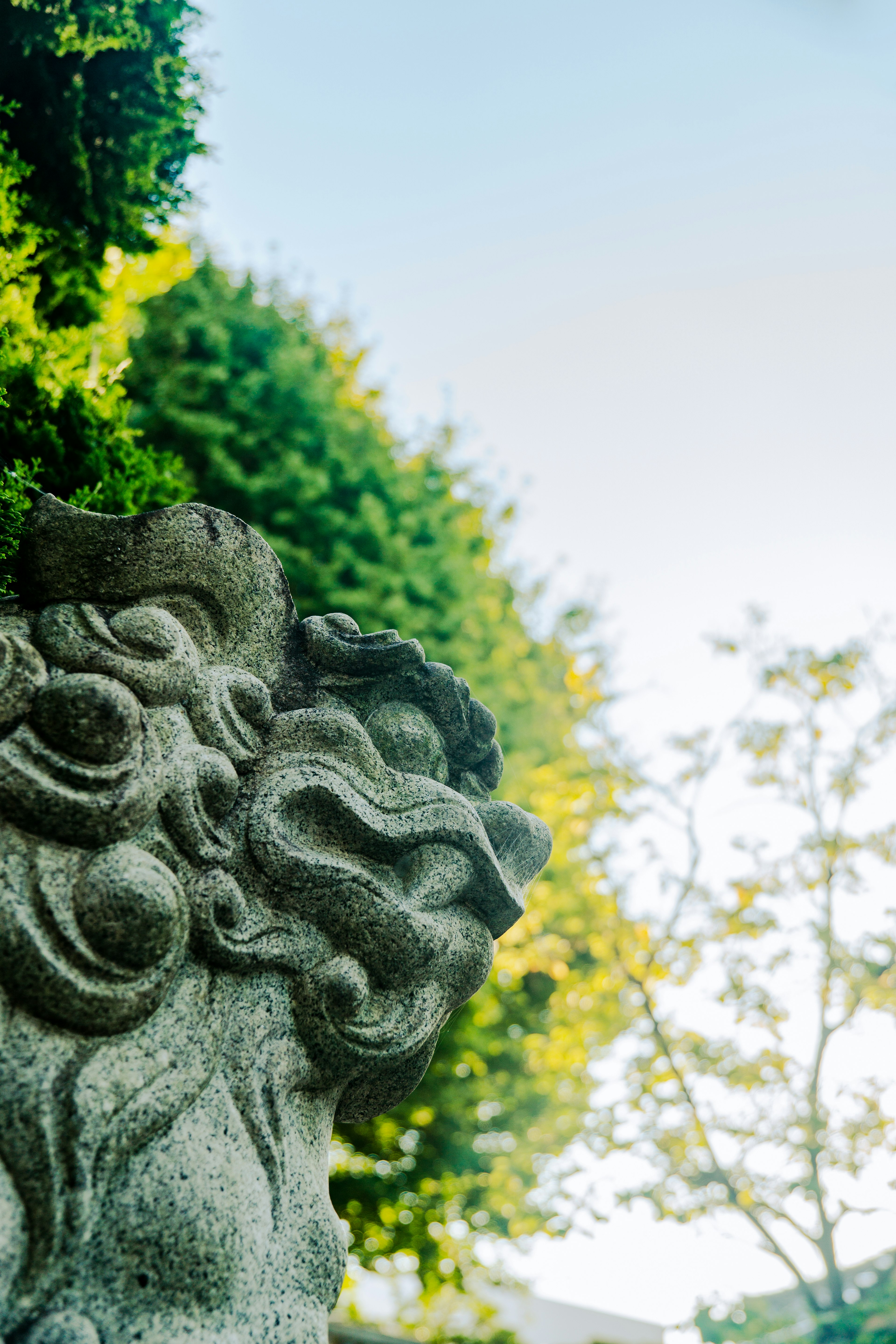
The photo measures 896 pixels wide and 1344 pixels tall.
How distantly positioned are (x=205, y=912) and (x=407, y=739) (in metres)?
0.69

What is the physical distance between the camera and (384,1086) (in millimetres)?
2090

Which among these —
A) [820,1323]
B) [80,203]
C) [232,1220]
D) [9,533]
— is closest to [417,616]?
[80,203]

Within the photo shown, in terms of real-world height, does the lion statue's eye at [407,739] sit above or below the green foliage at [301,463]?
below

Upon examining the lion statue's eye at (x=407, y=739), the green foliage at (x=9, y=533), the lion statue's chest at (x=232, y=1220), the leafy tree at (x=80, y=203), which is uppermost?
the leafy tree at (x=80, y=203)

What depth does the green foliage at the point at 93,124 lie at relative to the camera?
321cm

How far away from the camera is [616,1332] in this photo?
21.6 m

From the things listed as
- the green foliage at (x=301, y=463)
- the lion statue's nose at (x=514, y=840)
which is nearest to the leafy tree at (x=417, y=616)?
the green foliage at (x=301, y=463)

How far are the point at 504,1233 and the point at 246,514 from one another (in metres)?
6.94

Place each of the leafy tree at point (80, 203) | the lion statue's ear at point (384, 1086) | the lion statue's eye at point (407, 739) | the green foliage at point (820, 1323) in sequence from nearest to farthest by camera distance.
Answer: the lion statue's ear at point (384, 1086) < the lion statue's eye at point (407, 739) < the leafy tree at point (80, 203) < the green foliage at point (820, 1323)

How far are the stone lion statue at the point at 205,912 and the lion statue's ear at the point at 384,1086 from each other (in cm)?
1

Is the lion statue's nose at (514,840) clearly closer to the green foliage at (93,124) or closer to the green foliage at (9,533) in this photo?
the green foliage at (9,533)

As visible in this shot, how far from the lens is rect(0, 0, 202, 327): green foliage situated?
321cm

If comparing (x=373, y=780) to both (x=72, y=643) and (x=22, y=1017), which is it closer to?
(x=72, y=643)

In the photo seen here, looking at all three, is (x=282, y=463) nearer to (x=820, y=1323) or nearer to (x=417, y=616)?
(x=417, y=616)
